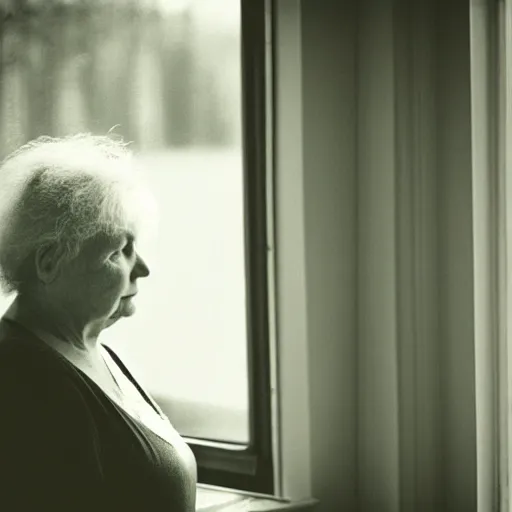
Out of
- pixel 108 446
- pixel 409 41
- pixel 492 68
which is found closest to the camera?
pixel 108 446

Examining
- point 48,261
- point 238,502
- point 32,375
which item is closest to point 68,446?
point 32,375

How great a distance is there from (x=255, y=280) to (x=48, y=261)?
0.44 meters

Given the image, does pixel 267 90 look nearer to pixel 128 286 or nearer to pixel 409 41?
pixel 409 41

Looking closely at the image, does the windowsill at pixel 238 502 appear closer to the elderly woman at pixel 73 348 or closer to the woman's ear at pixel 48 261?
the elderly woman at pixel 73 348

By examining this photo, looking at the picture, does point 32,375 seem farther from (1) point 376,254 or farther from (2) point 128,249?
(1) point 376,254

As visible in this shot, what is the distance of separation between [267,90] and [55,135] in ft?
0.99

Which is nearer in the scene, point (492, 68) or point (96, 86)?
point (492, 68)

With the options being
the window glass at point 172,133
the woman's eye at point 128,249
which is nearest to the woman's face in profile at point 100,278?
the woman's eye at point 128,249

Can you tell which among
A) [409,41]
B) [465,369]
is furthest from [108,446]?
[409,41]

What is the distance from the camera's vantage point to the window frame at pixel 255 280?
121 cm

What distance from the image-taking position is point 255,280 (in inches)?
48.2

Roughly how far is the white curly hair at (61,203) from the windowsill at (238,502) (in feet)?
1.57

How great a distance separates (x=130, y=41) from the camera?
123cm

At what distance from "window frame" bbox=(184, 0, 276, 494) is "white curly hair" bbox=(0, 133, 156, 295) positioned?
354 millimetres
